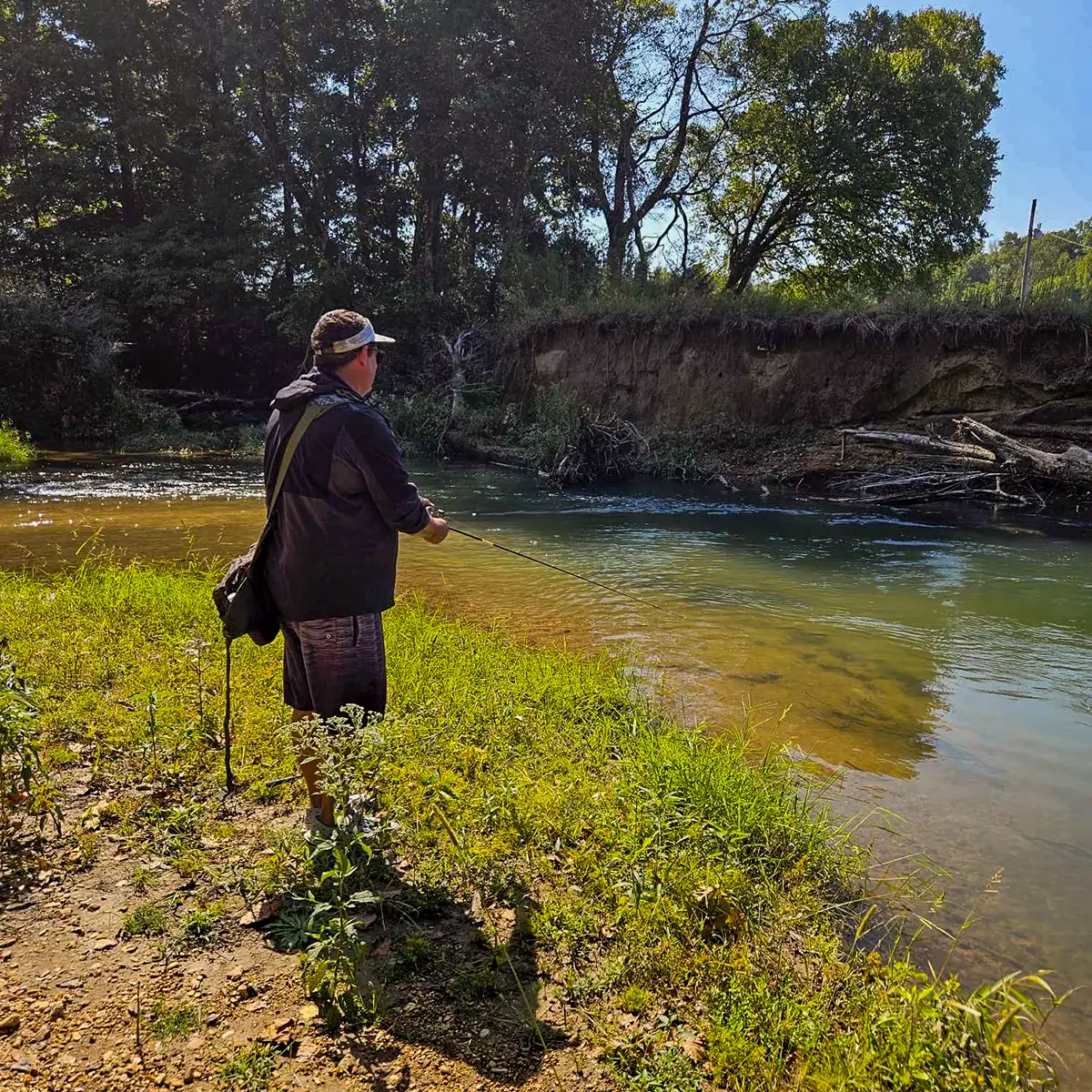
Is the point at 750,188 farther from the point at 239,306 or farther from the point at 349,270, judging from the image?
Result: the point at 239,306

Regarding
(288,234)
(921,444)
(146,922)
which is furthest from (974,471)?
(288,234)

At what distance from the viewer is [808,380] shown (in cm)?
1825

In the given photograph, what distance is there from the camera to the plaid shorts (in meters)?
3.04

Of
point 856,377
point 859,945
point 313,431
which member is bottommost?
point 859,945

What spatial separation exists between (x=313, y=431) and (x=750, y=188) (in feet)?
81.1

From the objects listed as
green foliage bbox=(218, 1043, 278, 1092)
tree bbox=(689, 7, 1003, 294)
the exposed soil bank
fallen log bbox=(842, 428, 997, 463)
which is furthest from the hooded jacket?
tree bbox=(689, 7, 1003, 294)

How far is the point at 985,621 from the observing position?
7.03 metres

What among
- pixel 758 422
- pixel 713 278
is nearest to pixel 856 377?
pixel 758 422

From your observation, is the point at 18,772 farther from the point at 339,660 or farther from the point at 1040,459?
the point at 1040,459

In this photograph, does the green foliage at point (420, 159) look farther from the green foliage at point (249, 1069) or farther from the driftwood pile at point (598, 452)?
the green foliage at point (249, 1069)

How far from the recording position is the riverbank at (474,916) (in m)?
2.08

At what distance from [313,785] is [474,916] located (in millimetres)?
927

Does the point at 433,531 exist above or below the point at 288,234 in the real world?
below

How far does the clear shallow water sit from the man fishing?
2.44 metres
